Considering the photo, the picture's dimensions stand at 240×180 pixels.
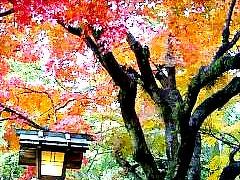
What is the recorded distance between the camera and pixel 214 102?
21.7 feet

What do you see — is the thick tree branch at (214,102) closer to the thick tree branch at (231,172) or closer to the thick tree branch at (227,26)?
the thick tree branch at (227,26)

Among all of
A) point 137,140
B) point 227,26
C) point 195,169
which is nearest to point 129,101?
point 137,140

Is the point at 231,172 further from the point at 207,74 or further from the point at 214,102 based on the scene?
the point at 207,74

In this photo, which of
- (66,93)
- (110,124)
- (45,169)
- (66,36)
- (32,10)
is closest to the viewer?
(45,169)

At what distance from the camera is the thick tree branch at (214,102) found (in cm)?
651

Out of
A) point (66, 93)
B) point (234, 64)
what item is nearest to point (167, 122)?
point (234, 64)

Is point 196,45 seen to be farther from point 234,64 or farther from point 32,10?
point 32,10

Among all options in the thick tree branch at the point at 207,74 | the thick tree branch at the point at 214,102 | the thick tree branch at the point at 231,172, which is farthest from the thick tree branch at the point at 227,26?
the thick tree branch at the point at 231,172

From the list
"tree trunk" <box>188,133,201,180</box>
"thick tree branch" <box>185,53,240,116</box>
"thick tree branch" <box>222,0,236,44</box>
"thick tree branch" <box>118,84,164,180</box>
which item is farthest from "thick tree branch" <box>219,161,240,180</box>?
"thick tree branch" <box>222,0,236,44</box>

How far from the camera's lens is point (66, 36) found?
28.7ft

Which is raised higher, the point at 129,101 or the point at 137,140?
the point at 129,101

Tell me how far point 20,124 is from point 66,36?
2.31m

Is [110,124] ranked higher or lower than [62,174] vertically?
higher

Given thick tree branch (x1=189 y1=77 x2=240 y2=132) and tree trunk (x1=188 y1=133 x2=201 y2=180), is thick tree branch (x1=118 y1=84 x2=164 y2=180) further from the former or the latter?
tree trunk (x1=188 y1=133 x2=201 y2=180)
